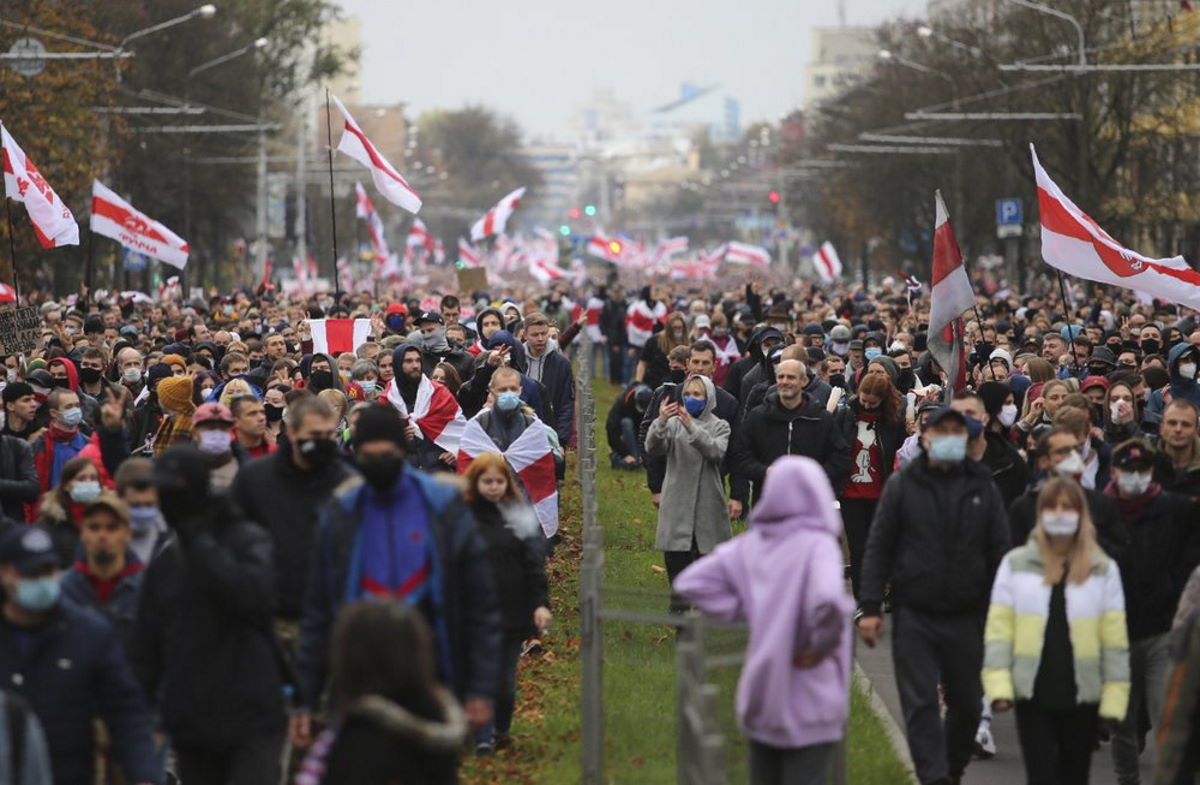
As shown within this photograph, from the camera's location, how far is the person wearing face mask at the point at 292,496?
8852mm

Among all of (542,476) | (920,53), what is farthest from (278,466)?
(920,53)

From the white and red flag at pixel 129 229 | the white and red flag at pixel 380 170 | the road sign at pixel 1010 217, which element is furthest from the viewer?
the road sign at pixel 1010 217

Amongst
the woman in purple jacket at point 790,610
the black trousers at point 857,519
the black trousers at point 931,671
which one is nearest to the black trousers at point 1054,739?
the black trousers at point 931,671

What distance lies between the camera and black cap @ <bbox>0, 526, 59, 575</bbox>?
7.45m

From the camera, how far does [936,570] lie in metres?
10.2

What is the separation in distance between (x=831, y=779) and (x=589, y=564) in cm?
136

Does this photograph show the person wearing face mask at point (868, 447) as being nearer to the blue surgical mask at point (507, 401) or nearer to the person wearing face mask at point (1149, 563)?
the blue surgical mask at point (507, 401)

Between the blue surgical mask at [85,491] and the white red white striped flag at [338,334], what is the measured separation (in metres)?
11.2

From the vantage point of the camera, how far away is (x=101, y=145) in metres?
45.6

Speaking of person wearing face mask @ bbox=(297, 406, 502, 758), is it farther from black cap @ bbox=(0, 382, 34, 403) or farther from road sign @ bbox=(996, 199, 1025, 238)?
road sign @ bbox=(996, 199, 1025, 238)

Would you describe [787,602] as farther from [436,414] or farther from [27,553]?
[436,414]

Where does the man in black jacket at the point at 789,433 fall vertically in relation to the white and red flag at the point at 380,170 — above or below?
below

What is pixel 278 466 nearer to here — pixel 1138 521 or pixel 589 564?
pixel 589 564

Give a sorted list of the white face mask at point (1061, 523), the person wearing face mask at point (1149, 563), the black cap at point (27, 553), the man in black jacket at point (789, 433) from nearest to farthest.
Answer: the black cap at point (27, 553)
the white face mask at point (1061, 523)
the person wearing face mask at point (1149, 563)
the man in black jacket at point (789, 433)
